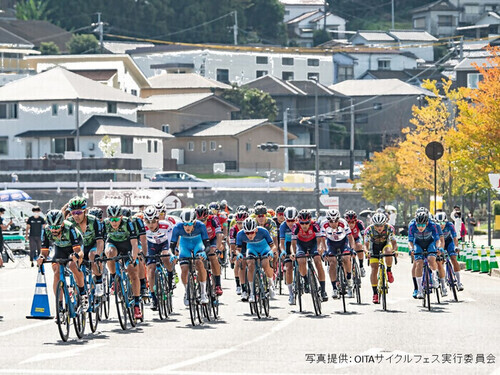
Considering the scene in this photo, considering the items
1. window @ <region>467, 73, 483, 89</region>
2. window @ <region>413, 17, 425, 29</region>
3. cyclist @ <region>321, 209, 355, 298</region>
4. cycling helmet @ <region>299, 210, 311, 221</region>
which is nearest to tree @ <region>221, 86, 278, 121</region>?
window @ <region>467, 73, 483, 89</region>

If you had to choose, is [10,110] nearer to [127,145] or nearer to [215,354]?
[127,145]

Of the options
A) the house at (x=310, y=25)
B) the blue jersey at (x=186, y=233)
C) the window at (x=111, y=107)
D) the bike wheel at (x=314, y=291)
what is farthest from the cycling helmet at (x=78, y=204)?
the house at (x=310, y=25)

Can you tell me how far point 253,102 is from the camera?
11631cm

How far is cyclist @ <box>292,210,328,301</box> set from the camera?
21422 millimetres


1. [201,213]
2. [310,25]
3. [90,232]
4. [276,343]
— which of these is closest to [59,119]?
[310,25]

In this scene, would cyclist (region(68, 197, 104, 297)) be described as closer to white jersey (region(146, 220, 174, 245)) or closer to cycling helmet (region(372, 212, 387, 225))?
white jersey (region(146, 220, 174, 245))

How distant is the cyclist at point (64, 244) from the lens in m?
16.8

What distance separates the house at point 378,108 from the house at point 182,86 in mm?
12741

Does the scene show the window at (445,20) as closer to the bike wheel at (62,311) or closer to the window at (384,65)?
the window at (384,65)

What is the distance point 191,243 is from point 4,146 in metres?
77.4

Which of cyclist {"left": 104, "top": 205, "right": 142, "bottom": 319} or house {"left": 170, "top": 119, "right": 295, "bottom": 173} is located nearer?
cyclist {"left": 104, "top": 205, "right": 142, "bottom": 319}

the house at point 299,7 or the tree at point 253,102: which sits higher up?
the house at point 299,7

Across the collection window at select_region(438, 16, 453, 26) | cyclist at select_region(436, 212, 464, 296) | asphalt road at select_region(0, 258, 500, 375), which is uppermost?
window at select_region(438, 16, 453, 26)

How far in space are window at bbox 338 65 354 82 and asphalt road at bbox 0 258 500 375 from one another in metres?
112
